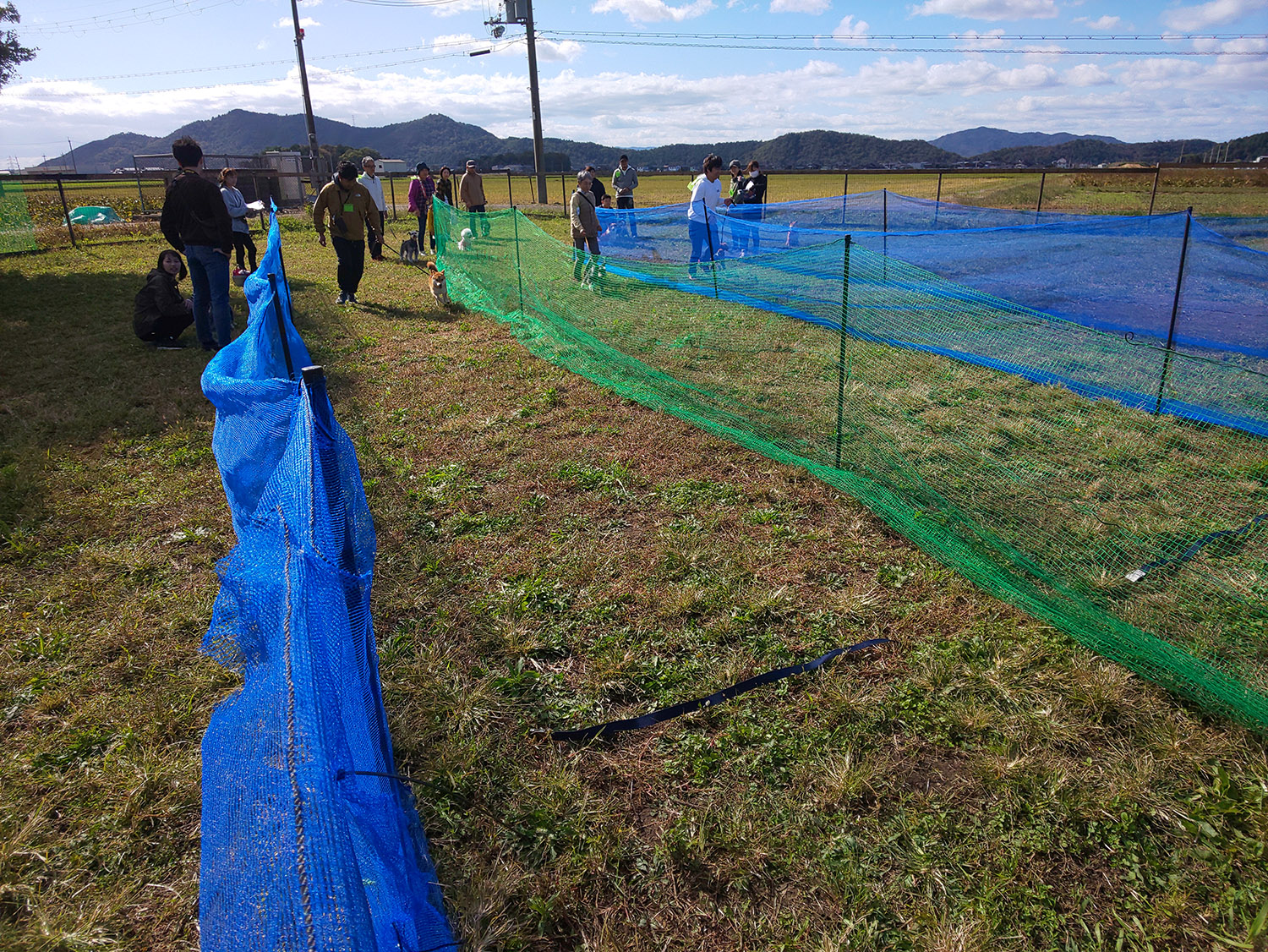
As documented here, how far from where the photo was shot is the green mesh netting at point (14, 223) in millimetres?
14727

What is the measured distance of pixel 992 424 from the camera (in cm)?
541

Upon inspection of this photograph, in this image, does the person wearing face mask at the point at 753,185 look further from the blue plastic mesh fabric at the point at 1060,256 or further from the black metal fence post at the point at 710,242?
the black metal fence post at the point at 710,242

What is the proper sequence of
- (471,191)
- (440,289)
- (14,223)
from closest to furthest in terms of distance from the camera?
(440,289) < (471,191) < (14,223)

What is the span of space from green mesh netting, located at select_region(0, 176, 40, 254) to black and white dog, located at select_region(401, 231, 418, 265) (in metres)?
8.20

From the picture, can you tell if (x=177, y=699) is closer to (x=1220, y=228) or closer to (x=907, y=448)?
(x=907, y=448)

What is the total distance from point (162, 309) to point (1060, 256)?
11.8 meters

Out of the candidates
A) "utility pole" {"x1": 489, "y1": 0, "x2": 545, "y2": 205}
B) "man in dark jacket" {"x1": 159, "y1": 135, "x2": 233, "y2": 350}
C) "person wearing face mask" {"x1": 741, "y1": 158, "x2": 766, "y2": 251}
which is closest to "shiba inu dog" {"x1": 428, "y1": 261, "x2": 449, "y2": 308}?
"man in dark jacket" {"x1": 159, "y1": 135, "x2": 233, "y2": 350}

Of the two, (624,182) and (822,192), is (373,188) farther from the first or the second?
(822,192)

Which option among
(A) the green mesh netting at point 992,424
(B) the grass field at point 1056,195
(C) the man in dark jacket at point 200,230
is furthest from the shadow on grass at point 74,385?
(B) the grass field at point 1056,195

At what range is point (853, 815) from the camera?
237cm

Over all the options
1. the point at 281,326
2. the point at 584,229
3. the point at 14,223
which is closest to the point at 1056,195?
the point at 584,229

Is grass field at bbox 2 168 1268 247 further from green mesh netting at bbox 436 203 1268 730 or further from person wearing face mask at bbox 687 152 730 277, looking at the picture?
green mesh netting at bbox 436 203 1268 730

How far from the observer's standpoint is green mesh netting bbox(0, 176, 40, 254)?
48.3 ft

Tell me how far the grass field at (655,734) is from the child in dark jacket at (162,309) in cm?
326
